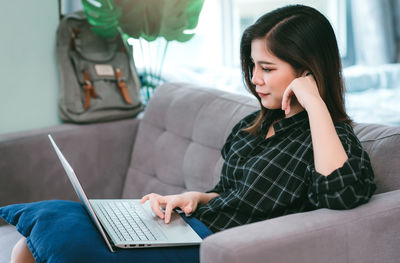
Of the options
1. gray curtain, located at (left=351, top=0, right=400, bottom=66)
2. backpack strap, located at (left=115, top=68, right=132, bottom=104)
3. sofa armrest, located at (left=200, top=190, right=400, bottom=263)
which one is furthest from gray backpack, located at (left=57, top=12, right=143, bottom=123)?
gray curtain, located at (left=351, top=0, right=400, bottom=66)

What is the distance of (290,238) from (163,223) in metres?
0.38

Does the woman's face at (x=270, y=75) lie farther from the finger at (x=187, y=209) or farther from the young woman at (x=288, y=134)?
the finger at (x=187, y=209)

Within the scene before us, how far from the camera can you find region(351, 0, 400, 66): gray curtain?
3.67 metres

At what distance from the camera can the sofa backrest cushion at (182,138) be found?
5.34 feet

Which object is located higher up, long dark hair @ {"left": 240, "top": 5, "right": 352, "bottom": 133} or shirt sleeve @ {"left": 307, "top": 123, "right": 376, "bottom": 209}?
long dark hair @ {"left": 240, "top": 5, "right": 352, "bottom": 133}

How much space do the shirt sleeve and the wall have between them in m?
1.29

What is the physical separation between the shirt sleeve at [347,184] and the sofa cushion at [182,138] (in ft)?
1.81

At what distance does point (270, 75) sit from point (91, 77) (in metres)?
1.08

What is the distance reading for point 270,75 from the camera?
119cm

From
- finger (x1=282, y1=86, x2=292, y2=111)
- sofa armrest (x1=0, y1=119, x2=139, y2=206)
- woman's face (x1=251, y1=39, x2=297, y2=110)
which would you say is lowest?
sofa armrest (x1=0, y1=119, x2=139, y2=206)

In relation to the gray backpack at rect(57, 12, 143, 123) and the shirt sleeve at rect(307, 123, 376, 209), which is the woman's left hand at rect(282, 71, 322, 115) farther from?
the gray backpack at rect(57, 12, 143, 123)

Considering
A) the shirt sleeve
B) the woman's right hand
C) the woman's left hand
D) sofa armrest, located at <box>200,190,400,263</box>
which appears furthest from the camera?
the woman's right hand

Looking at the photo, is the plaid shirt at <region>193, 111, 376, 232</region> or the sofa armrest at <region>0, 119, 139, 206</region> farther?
the sofa armrest at <region>0, 119, 139, 206</region>

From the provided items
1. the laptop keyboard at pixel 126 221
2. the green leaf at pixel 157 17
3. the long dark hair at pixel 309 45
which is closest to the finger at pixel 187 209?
the laptop keyboard at pixel 126 221
